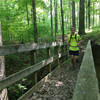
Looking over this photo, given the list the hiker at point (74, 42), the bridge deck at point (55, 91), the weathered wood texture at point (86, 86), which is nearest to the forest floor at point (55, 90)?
the bridge deck at point (55, 91)

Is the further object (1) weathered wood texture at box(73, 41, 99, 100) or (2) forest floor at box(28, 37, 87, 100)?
(2) forest floor at box(28, 37, 87, 100)

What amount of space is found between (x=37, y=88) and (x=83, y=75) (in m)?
3.13

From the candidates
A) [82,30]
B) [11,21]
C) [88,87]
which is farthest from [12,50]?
[82,30]

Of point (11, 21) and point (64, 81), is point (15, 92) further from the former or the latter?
point (11, 21)

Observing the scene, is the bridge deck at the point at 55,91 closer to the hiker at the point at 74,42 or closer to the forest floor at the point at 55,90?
the forest floor at the point at 55,90

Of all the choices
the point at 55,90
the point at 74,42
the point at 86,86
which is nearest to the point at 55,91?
the point at 55,90

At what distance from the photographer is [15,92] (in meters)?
5.68

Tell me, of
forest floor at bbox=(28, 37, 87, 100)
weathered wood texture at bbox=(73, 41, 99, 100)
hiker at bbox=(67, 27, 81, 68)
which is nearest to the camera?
weathered wood texture at bbox=(73, 41, 99, 100)

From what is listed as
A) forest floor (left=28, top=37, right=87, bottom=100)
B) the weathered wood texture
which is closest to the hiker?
forest floor (left=28, top=37, right=87, bottom=100)

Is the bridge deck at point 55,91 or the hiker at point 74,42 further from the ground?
the hiker at point 74,42

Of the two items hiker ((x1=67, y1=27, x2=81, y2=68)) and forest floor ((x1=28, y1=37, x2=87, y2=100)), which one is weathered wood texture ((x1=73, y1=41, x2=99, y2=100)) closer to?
forest floor ((x1=28, y1=37, x2=87, y2=100))

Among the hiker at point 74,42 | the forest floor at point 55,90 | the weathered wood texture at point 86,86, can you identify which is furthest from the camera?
the hiker at point 74,42

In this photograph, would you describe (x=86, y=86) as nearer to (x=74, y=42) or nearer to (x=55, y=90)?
(x=55, y=90)

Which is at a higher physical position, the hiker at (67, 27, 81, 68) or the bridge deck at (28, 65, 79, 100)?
the hiker at (67, 27, 81, 68)
